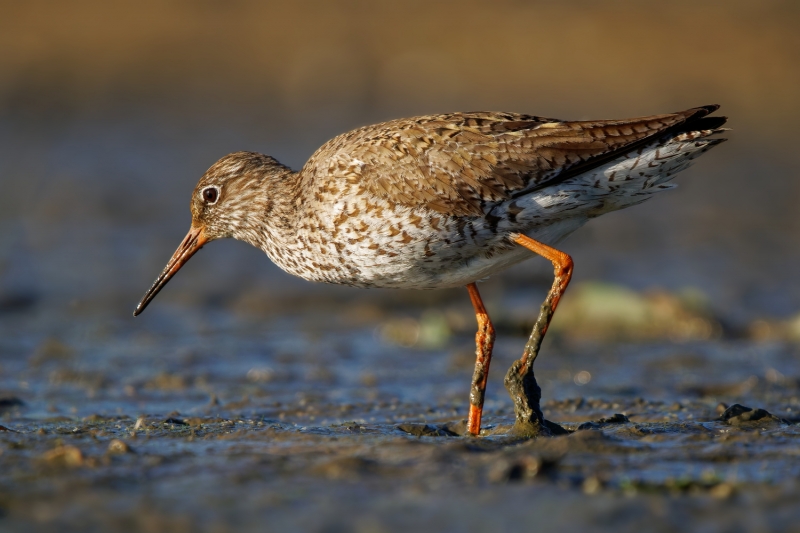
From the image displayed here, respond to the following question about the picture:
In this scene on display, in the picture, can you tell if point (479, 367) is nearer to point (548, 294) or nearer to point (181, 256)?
point (548, 294)

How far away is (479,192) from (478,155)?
11.0 inches

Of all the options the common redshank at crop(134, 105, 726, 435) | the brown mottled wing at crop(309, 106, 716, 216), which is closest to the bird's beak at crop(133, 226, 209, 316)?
the common redshank at crop(134, 105, 726, 435)

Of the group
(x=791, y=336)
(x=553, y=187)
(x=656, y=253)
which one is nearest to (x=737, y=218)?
(x=656, y=253)

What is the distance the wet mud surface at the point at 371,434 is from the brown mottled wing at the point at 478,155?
4.99 feet

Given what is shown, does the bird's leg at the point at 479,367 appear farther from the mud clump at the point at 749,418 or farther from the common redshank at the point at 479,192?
the mud clump at the point at 749,418

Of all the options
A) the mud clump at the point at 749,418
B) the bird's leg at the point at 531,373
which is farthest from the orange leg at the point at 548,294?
the mud clump at the point at 749,418

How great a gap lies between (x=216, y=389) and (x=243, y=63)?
12.3 m

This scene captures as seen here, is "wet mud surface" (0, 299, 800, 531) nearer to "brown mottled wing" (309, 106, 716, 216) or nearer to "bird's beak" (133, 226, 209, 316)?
"bird's beak" (133, 226, 209, 316)

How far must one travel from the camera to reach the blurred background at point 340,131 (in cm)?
1116

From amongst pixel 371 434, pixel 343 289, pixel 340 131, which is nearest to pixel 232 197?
pixel 371 434

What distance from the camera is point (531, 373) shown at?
6.39 meters

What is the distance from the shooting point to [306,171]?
23.9 ft

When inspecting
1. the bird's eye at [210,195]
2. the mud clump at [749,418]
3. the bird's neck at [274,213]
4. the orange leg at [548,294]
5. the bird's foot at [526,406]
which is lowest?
the mud clump at [749,418]

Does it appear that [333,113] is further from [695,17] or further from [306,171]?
[306,171]
